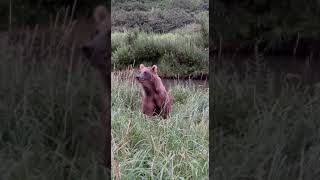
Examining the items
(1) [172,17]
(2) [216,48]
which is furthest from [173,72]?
(2) [216,48]

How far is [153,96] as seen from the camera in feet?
4.70

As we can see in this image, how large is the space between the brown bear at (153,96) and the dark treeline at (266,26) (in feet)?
0.95

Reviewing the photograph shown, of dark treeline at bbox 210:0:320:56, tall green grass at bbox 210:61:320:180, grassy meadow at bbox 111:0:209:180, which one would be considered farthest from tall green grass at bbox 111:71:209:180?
dark treeline at bbox 210:0:320:56

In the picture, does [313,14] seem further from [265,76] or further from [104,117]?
[104,117]

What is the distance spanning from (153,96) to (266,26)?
0.46 metres

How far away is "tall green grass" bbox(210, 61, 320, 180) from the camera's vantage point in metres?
1.13

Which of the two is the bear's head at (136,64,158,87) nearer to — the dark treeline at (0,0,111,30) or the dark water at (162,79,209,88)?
the dark water at (162,79,209,88)

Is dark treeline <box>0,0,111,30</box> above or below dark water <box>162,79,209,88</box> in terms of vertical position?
above

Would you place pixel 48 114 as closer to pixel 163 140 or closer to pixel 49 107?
pixel 49 107

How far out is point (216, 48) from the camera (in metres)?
1.15

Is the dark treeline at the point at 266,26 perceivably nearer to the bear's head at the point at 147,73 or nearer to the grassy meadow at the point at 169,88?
the grassy meadow at the point at 169,88

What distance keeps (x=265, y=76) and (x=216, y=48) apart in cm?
15

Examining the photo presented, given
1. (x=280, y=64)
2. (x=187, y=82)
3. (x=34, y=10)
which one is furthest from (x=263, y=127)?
(x=34, y=10)

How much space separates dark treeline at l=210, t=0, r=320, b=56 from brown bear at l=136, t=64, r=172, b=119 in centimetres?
29
